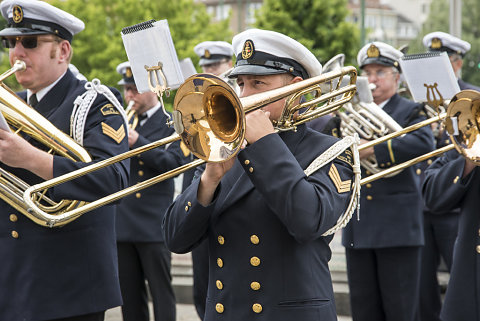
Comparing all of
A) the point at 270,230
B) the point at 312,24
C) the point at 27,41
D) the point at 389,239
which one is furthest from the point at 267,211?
the point at 312,24

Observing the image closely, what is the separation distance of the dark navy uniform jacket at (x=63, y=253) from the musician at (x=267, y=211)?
0.77 m

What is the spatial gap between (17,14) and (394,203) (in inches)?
122

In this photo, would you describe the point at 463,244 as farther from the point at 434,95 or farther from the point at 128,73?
the point at 128,73

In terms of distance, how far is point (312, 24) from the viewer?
22.5 metres

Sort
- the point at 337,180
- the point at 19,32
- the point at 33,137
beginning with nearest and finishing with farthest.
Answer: the point at 337,180 → the point at 33,137 → the point at 19,32

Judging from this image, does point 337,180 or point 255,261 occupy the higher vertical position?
point 337,180

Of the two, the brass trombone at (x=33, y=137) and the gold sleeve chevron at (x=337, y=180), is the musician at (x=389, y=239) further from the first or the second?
the gold sleeve chevron at (x=337, y=180)

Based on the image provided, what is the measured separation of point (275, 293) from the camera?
115 inches

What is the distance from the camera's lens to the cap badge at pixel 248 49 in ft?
10.1

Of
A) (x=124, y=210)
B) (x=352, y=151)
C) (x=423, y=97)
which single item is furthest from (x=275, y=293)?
(x=124, y=210)

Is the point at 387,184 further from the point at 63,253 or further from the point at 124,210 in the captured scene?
the point at 63,253

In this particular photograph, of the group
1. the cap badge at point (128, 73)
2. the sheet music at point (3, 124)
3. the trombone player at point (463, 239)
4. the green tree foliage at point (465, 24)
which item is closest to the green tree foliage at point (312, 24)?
the cap badge at point (128, 73)

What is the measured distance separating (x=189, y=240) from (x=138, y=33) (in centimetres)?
115

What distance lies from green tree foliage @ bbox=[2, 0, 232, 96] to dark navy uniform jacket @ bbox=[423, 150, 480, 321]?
62.9 feet
